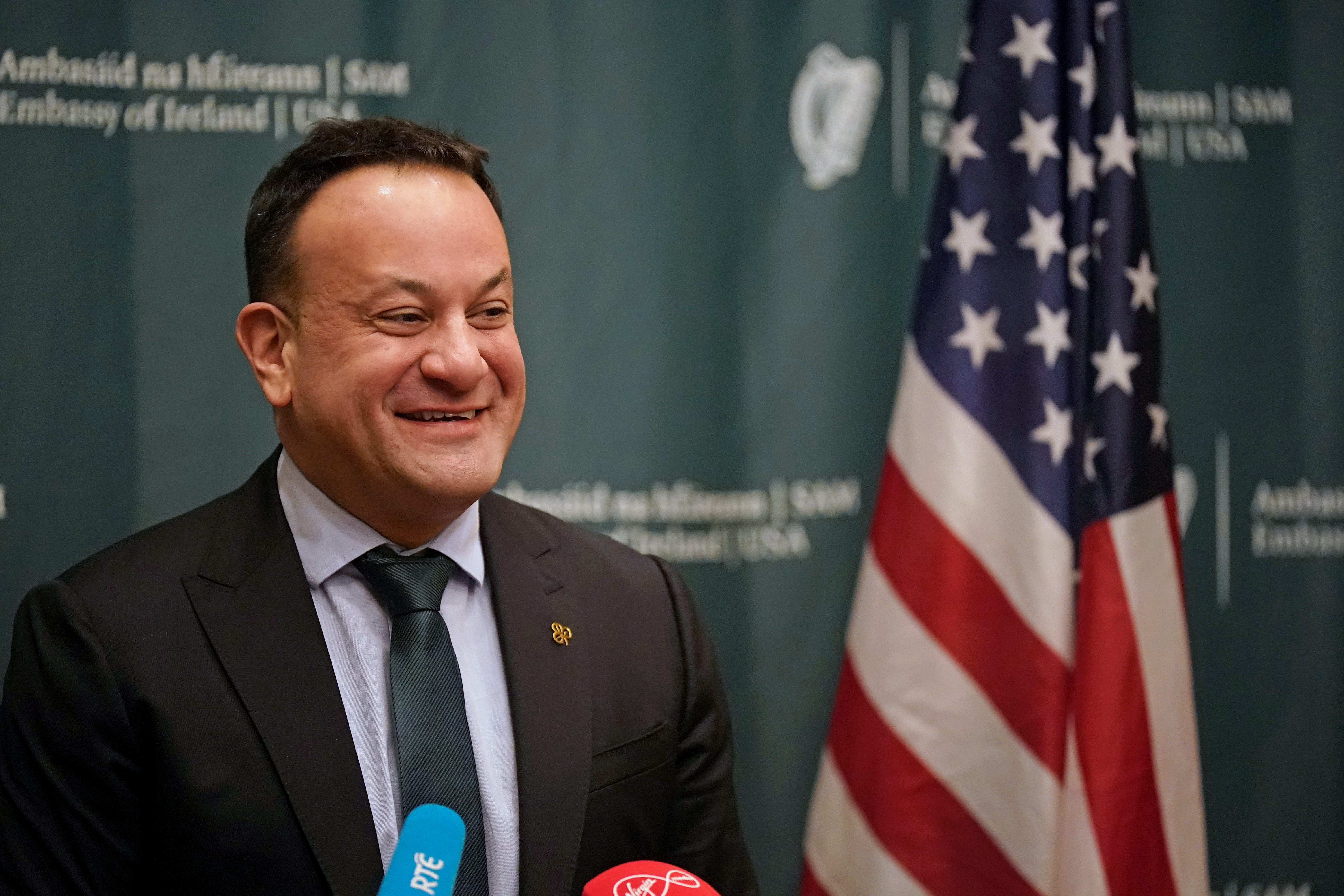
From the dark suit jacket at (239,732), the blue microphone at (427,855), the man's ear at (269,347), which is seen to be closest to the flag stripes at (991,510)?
the dark suit jacket at (239,732)

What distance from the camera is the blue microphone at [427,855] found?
1.16 meters

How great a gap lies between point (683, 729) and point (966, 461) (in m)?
0.97

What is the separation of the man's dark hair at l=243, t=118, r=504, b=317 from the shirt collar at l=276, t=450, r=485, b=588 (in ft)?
0.79

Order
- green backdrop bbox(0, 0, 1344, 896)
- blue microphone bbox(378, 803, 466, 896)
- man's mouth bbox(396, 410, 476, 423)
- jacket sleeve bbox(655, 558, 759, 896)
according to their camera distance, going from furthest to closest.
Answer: green backdrop bbox(0, 0, 1344, 896) < jacket sleeve bbox(655, 558, 759, 896) < man's mouth bbox(396, 410, 476, 423) < blue microphone bbox(378, 803, 466, 896)

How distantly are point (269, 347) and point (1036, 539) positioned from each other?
156 centimetres

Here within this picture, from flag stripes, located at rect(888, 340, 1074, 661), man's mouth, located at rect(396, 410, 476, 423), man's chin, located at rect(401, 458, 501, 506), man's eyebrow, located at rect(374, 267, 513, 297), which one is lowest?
flag stripes, located at rect(888, 340, 1074, 661)

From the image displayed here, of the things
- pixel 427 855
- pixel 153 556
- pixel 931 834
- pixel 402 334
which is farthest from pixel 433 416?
pixel 931 834

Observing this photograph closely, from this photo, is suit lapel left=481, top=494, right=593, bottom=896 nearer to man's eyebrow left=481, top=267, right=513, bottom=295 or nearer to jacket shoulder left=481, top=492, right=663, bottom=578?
jacket shoulder left=481, top=492, right=663, bottom=578

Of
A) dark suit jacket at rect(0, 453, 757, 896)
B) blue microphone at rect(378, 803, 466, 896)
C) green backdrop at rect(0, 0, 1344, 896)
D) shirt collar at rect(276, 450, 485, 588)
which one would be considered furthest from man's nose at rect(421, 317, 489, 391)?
green backdrop at rect(0, 0, 1344, 896)

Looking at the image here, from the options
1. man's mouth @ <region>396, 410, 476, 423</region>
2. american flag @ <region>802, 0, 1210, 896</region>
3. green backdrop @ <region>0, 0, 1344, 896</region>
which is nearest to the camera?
man's mouth @ <region>396, 410, 476, 423</region>

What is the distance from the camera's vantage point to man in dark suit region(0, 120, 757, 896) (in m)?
1.47

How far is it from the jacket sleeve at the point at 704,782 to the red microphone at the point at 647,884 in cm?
56

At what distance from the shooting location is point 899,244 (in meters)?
2.92

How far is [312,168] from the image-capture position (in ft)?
5.28
